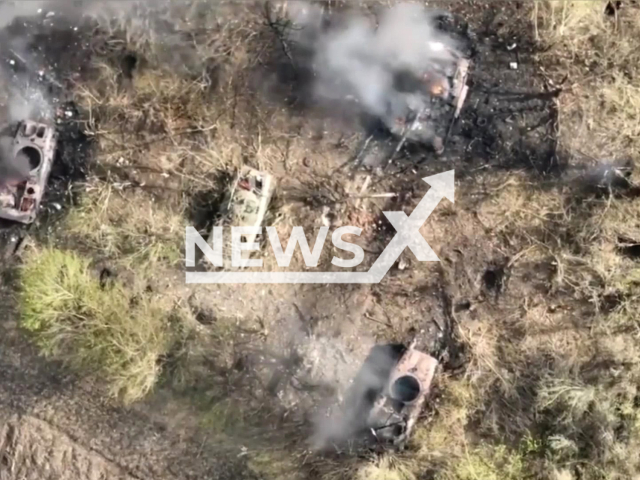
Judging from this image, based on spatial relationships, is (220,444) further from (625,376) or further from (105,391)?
(625,376)

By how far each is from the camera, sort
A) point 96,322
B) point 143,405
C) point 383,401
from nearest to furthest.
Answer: point 96,322, point 383,401, point 143,405

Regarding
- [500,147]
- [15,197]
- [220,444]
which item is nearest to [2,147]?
[15,197]

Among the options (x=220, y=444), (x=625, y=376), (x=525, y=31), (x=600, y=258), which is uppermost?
(x=525, y=31)

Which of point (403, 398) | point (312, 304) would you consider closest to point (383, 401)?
point (403, 398)

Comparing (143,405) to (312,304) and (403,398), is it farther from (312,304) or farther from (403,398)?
(403,398)

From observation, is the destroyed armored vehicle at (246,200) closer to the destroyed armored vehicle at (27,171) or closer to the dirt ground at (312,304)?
the dirt ground at (312,304)

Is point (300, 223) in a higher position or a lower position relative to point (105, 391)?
higher
